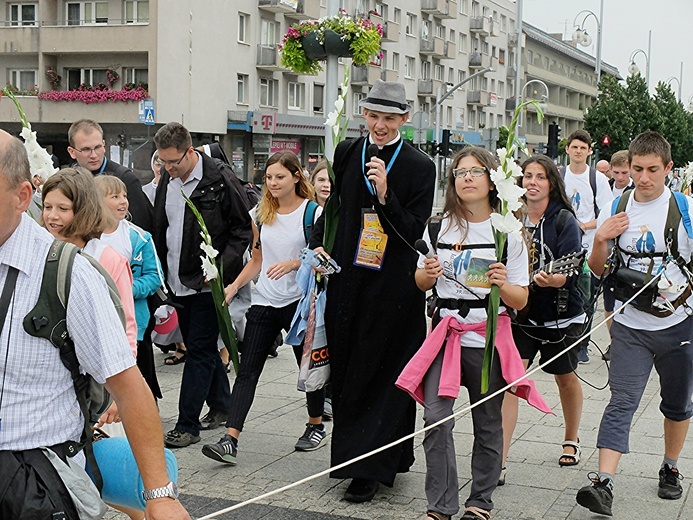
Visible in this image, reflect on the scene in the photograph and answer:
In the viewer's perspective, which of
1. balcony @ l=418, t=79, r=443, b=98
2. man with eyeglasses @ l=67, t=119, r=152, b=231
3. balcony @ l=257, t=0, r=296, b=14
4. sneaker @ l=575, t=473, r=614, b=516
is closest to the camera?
sneaker @ l=575, t=473, r=614, b=516

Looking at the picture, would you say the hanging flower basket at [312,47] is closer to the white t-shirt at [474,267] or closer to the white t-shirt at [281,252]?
the white t-shirt at [281,252]

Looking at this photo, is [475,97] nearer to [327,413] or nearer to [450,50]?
[450,50]

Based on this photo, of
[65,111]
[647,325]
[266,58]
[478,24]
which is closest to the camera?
[647,325]

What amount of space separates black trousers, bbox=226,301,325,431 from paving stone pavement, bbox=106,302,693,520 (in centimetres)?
30

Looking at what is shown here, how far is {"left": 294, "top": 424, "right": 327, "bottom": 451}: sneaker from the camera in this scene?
694 cm

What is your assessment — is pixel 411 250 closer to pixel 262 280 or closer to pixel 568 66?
pixel 262 280

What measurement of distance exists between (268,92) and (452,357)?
46810 millimetres

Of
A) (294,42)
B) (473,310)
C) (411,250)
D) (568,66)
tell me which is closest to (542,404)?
(473,310)

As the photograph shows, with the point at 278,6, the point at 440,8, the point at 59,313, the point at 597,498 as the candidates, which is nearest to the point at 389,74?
the point at 440,8

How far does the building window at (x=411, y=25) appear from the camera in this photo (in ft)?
223

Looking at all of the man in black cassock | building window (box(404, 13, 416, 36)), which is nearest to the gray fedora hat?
the man in black cassock

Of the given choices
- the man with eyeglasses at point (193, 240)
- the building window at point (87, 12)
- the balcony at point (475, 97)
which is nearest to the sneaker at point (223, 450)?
the man with eyeglasses at point (193, 240)

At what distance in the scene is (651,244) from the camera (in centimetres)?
585

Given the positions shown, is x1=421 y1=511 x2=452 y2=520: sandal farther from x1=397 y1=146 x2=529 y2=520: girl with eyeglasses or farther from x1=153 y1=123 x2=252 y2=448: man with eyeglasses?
x1=153 y1=123 x2=252 y2=448: man with eyeglasses
